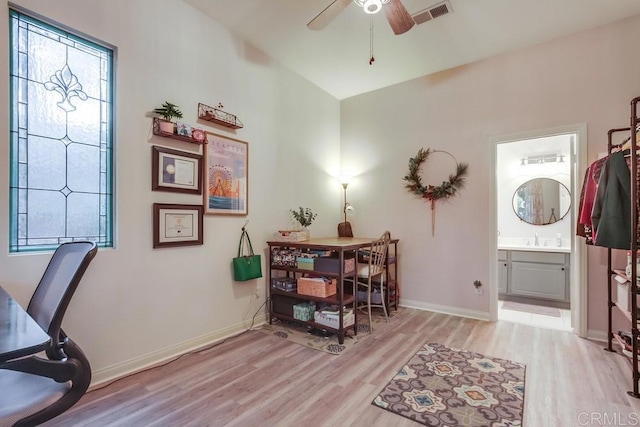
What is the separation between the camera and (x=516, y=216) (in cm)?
464

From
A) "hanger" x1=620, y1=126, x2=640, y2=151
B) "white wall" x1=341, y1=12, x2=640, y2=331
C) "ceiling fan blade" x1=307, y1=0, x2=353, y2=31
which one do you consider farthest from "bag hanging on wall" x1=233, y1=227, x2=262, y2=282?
"hanger" x1=620, y1=126, x2=640, y2=151

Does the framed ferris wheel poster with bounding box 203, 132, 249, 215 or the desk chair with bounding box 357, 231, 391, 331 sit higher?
the framed ferris wheel poster with bounding box 203, 132, 249, 215

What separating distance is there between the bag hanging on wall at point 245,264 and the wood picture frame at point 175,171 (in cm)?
70

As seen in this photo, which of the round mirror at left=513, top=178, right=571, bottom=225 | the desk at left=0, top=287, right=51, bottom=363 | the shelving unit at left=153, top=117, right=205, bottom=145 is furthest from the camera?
the round mirror at left=513, top=178, right=571, bottom=225

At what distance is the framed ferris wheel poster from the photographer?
278 centimetres

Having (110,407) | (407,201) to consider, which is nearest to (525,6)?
(407,201)

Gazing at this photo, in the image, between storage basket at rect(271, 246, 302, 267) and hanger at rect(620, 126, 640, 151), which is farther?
storage basket at rect(271, 246, 302, 267)

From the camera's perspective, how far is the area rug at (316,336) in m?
2.69

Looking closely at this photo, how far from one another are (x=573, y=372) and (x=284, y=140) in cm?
335

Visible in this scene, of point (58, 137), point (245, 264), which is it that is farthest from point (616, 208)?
point (58, 137)

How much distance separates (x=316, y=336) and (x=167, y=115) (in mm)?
2338

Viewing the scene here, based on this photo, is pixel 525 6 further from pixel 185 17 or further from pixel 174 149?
pixel 174 149

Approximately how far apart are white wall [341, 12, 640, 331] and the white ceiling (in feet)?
0.62

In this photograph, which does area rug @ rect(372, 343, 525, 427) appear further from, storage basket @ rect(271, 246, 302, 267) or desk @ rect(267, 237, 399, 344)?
storage basket @ rect(271, 246, 302, 267)
